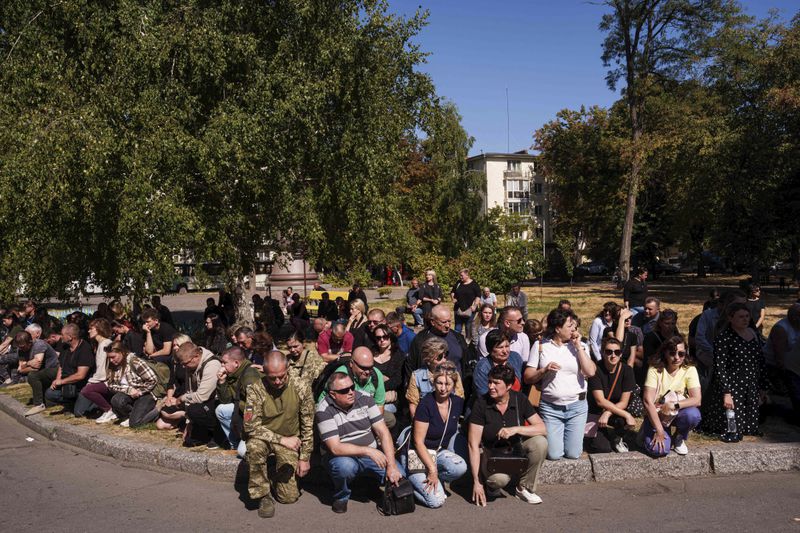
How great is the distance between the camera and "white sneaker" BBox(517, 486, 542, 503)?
615 centimetres

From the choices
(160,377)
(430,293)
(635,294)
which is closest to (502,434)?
(160,377)

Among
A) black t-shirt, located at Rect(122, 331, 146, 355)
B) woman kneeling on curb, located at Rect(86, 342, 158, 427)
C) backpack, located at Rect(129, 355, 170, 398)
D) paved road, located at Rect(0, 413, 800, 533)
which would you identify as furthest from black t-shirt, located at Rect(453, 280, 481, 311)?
paved road, located at Rect(0, 413, 800, 533)

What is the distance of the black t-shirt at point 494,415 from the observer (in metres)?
6.12

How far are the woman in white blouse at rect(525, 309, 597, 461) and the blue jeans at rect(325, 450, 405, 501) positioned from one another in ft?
5.47

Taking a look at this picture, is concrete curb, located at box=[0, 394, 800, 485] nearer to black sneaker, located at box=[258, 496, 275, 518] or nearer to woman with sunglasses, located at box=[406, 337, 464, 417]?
black sneaker, located at box=[258, 496, 275, 518]

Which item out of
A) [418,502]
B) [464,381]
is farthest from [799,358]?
[418,502]

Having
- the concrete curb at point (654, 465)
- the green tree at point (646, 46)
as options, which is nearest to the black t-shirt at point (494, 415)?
the concrete curb at point (654, 465)

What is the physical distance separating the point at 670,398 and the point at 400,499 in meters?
3.07

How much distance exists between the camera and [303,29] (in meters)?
15.1

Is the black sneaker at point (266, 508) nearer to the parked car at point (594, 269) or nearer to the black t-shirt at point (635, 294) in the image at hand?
the black t-shirt at point (635, 294)

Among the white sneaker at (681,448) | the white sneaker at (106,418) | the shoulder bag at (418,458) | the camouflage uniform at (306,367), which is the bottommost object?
the white sneaker at (106,418)

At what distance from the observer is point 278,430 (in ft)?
21.1

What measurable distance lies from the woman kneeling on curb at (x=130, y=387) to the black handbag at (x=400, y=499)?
4.56 metres

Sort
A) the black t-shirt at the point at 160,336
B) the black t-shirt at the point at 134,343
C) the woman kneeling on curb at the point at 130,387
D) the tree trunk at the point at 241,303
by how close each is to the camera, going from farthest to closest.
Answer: the tree trunk at the point at 241,303 → the black t-shirt at the point at 160,336 → the black t-shirt at the point at 134,343 → the woman kneeling on curb at the point at 130,387
